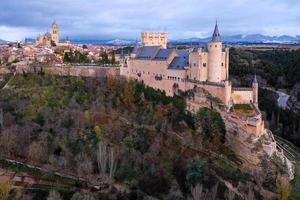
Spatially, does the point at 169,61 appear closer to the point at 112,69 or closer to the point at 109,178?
the point at 112,69

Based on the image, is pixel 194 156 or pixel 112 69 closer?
pixel 194 156

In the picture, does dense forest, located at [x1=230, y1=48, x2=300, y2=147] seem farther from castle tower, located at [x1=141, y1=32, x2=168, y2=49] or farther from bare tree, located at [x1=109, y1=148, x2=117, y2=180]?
bare tree, located at [x1=109, y1=148, x2=117, y2=180]

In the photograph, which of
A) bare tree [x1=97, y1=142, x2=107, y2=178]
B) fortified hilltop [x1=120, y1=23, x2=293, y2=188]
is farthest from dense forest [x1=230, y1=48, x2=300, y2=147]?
bare tree [x1=97, y1=142, x2=107, y2=178]

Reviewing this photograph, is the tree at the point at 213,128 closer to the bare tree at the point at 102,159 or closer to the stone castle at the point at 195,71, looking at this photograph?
the stone castle at the point at 195,71

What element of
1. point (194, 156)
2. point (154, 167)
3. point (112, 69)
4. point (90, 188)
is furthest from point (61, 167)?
point (112, 69)

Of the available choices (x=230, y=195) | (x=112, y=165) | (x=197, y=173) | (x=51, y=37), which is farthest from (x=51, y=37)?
(x=230, y=195)


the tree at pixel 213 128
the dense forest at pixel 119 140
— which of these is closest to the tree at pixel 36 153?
the dense forest at pixel 119 140
